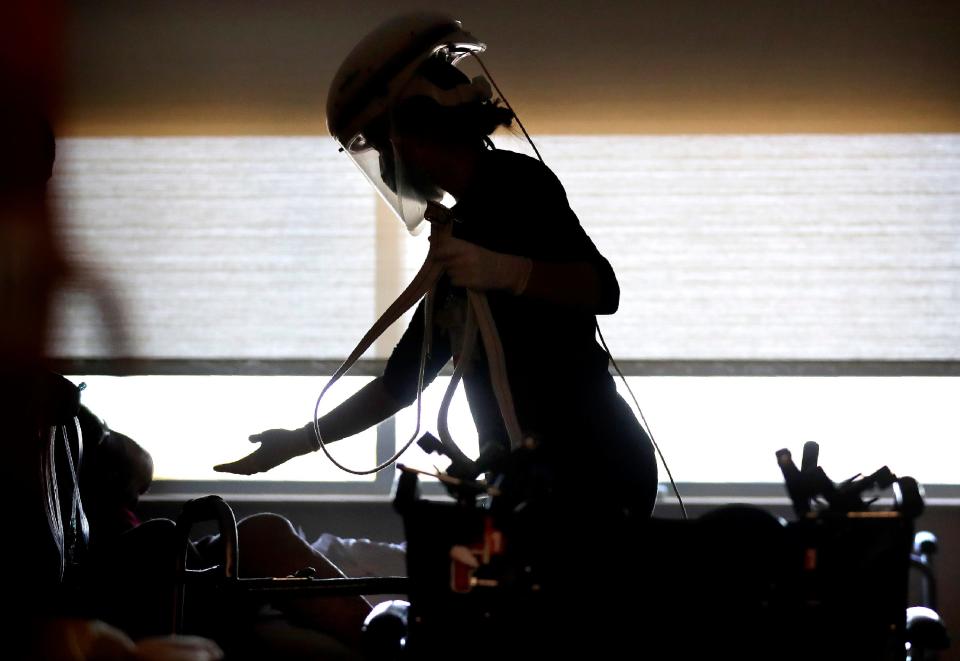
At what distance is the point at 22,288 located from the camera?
1.96ft

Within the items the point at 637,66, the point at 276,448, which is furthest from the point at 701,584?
the point at 637,66

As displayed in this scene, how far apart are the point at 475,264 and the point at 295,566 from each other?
110 centimetres

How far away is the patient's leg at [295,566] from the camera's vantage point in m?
1.99

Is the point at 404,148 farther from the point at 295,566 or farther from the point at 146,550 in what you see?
the point at 295,566

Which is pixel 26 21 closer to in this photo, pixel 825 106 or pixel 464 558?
pixel 464 558

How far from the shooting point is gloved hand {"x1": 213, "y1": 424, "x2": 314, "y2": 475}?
159cm

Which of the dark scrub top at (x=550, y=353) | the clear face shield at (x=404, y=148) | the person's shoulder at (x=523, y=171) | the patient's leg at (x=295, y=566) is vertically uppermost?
the clear face shield at (x=404, y=148)

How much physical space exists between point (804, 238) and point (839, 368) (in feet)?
1.39

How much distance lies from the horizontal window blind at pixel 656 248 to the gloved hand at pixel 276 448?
149cm

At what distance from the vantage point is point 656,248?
306 centimetres

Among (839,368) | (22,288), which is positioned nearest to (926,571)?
(22,288)

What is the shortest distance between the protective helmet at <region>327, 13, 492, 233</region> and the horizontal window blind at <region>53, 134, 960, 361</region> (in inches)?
61.2

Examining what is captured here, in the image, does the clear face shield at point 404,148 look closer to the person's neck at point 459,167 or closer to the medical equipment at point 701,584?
the person's neck at point 459,167

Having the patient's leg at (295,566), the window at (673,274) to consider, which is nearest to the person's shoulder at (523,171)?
the patient's leg at (295,566)
